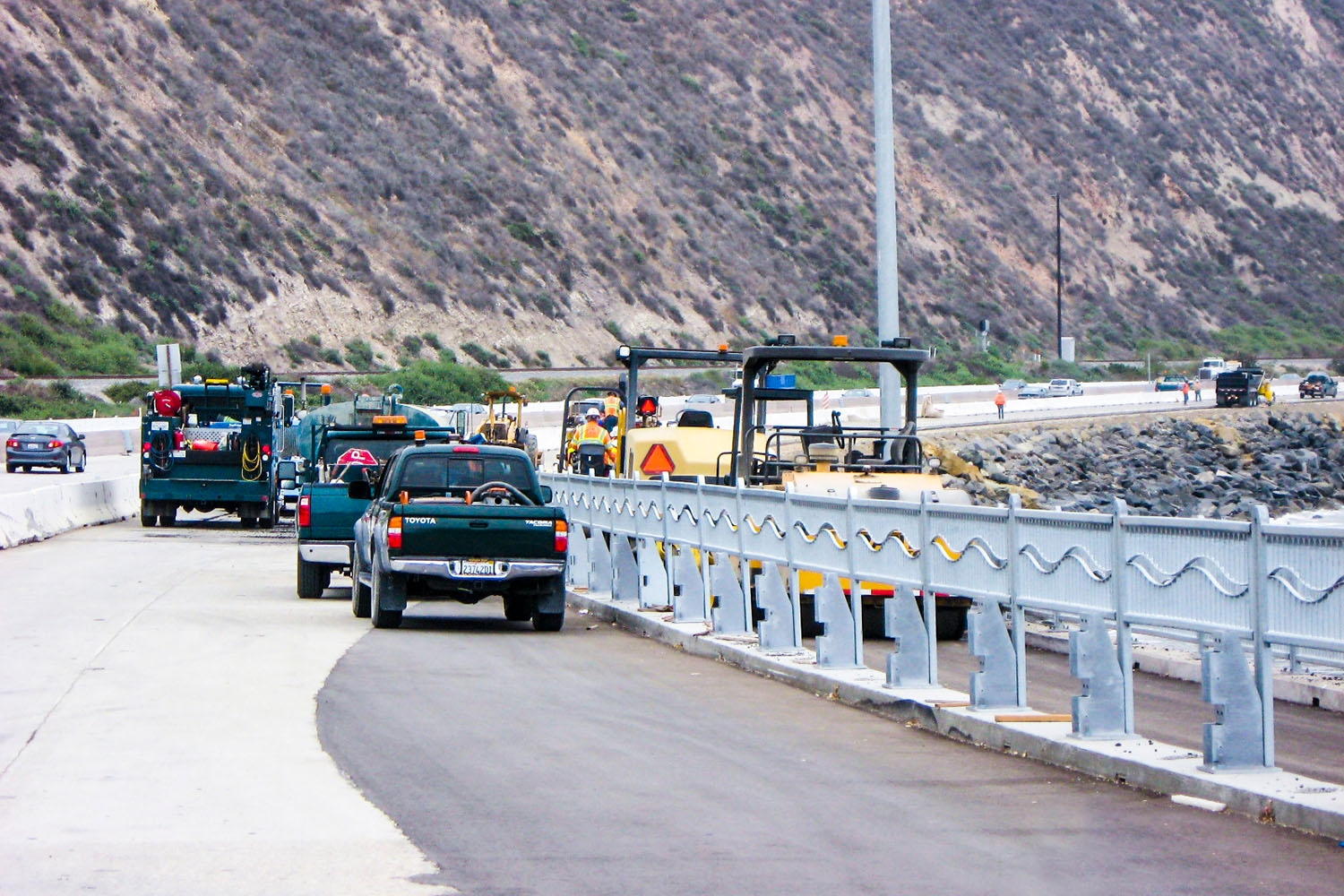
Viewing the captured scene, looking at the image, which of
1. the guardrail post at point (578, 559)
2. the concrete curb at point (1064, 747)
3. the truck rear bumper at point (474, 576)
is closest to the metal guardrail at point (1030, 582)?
→ the concrete curb at point (1064, 747)

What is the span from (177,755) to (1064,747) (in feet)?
15.8

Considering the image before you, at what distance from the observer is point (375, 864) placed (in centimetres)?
729

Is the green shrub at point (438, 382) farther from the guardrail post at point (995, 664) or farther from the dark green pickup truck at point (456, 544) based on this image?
the guardrail post at point (995, 664)

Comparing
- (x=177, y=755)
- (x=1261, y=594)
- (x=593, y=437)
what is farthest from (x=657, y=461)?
(x=1261, y=594)

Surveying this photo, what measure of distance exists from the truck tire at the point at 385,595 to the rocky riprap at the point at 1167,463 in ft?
65.5

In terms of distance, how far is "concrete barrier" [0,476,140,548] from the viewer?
28.0m

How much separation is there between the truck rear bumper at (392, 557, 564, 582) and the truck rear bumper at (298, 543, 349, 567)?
12.8 ft

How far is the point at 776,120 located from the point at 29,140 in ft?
135

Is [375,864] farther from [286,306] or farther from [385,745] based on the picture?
[286,306]

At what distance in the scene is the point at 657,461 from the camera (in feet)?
67.4

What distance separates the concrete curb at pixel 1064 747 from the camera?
807 cm

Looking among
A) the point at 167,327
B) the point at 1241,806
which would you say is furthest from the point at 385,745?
the point at 167,327

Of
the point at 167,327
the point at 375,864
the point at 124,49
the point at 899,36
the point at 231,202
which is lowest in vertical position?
the point at 375,864

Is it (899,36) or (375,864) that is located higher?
(899,36)
